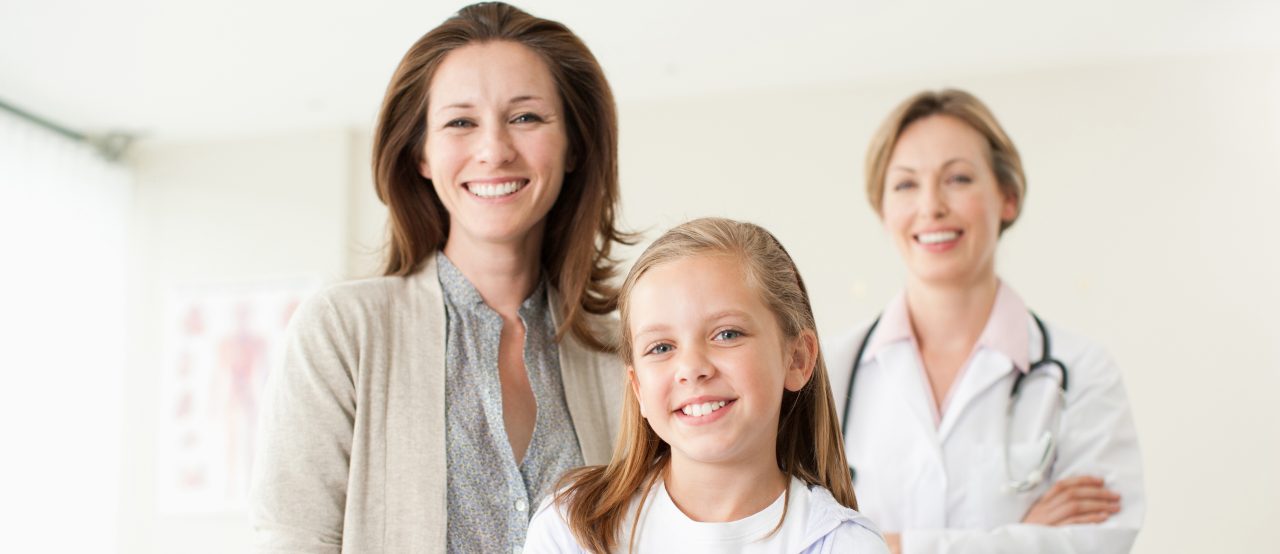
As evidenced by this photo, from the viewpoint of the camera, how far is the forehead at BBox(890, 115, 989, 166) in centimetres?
253

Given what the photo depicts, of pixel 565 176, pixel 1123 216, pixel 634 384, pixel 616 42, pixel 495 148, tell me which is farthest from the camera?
pixel 1123 216

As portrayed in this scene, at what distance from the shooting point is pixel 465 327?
→ 184cm

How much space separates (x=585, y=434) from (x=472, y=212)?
1.29 ft

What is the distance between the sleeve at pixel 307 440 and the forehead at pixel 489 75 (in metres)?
0.39

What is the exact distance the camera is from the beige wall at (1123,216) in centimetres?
561

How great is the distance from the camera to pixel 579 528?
1514 mm

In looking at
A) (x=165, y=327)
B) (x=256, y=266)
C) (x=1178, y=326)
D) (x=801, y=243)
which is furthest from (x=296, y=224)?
(x=1178, y=326)

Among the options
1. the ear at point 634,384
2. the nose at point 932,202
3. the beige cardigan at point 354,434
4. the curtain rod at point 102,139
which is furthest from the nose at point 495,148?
the curtain rod at point 102,139

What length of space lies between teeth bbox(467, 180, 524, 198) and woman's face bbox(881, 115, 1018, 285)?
1.10 m

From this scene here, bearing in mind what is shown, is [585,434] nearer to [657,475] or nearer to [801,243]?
[657,475]

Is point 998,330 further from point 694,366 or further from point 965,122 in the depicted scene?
point 694,366

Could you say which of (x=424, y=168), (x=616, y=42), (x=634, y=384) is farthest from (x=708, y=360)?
(x=616, y=42)

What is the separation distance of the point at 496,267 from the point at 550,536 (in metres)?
0.51

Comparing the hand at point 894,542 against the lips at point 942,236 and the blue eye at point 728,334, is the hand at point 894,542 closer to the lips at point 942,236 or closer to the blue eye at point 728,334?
the lips at point 942,236
